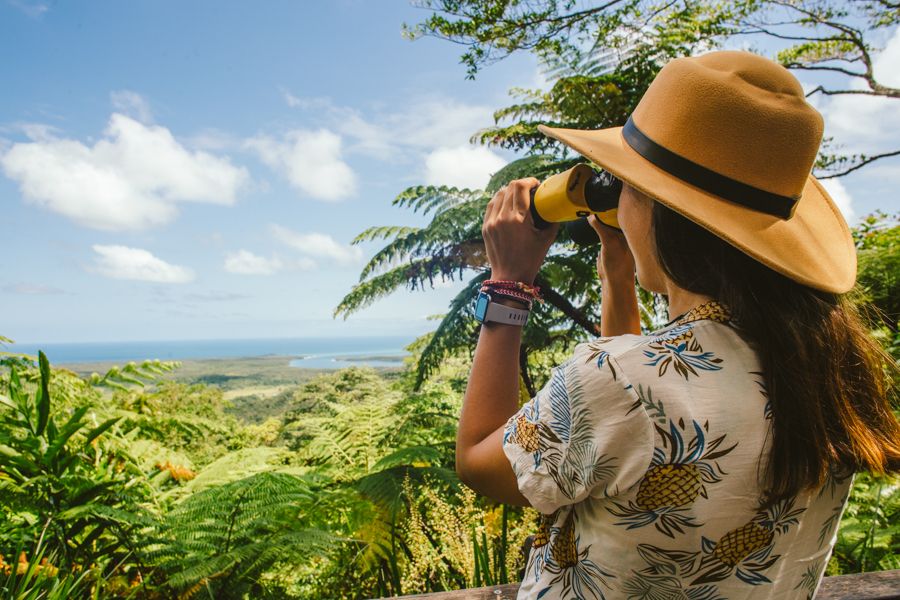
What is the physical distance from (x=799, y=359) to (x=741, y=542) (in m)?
0.24

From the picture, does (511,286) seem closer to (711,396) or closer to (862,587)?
(711,396)

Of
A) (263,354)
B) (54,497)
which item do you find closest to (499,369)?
(54,497)

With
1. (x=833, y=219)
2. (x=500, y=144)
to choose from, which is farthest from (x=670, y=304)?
(x=500, y=144)

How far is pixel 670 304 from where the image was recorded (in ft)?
2.47

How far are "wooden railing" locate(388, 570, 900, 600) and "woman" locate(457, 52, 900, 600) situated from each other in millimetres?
656

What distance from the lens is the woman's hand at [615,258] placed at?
3.66ft

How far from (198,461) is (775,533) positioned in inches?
244

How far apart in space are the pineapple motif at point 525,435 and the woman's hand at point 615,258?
56cm

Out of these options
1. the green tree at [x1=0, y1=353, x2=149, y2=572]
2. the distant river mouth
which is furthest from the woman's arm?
the distant river mouth

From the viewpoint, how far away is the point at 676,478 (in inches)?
22.3

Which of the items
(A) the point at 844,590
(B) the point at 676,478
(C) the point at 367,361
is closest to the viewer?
(B) the point at 676,478

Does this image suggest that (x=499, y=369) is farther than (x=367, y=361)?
No

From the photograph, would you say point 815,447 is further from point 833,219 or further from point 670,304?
point 833,219

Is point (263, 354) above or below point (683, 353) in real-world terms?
below
